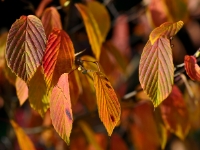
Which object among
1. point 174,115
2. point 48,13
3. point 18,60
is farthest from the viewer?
point 174,115

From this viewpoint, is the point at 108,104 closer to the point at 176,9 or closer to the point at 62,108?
the point at 62,108

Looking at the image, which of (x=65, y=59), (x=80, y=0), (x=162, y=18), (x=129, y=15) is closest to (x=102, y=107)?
(x=65, y=59)

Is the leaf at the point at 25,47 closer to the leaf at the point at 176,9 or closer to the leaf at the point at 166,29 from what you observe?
the leaf at the point at 166,29

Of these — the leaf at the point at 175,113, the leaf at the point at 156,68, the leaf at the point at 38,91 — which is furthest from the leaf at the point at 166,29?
the leaf at the point at 175,113

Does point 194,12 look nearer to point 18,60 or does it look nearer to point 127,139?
point 127,139

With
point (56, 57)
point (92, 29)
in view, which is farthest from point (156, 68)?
point (92, 29)

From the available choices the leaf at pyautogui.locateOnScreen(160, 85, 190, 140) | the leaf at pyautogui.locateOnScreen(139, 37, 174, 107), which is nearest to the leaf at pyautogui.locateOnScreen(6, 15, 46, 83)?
the leaf at pyautogui.locateOnScreen(139, 37, 174, 107)

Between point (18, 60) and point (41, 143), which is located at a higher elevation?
point (18, 60)
